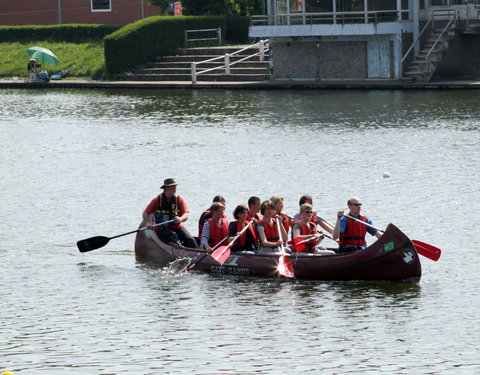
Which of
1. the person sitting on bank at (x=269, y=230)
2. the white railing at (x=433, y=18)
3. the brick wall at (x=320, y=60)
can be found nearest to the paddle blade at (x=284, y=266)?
the person sitting on bank at (x=269, y=230)

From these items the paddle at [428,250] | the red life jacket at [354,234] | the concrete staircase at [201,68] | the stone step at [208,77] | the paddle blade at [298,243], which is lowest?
the paddle at [428,250]

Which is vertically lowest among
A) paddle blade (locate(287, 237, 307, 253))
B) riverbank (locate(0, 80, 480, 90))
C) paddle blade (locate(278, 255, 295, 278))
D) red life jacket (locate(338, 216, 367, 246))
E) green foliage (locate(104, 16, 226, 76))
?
paddle blade (locate(278, 255, 295, 278))

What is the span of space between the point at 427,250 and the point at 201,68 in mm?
39540

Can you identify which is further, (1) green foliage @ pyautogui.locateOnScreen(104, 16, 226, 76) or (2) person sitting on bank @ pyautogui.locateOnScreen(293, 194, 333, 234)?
(1) green foliage @ pyautogui.locateOnScreen(104, 16, 226, 76)

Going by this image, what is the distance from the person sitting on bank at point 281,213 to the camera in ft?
71.3

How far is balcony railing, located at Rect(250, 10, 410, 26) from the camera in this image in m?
53.6

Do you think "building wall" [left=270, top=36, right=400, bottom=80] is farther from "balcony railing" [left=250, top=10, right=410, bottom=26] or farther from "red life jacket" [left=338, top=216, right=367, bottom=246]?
"red life jacket" [left=338, top=216, right=367, bottom=246]

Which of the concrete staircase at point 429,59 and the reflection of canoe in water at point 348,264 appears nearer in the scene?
the reflection of canoe in water at point 348,264

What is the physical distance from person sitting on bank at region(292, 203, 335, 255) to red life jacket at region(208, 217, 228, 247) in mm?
1550

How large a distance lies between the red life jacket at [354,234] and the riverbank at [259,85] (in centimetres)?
3032

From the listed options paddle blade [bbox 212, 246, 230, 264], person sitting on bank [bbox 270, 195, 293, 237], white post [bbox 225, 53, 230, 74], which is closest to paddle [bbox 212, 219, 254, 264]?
paddle blade [bbox 212, 246, 230, 264]

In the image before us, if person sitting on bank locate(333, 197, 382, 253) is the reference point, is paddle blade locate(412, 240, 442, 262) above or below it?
Result: below

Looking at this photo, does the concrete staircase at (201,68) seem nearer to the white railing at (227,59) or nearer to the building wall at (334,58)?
the white railing at (227,59)

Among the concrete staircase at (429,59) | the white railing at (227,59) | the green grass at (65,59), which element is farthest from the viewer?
the green grass at (65,59)
